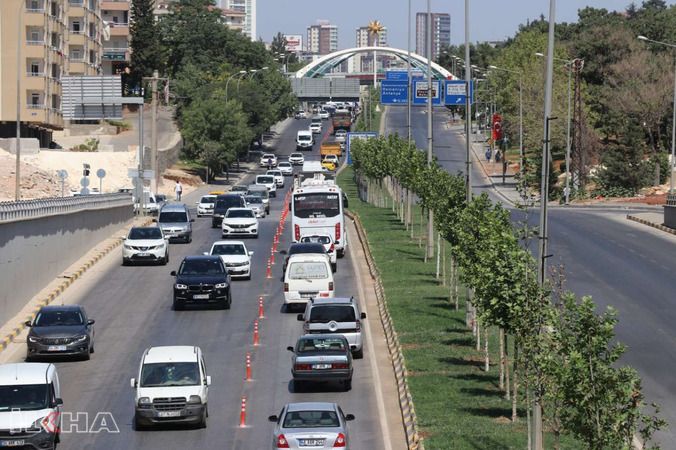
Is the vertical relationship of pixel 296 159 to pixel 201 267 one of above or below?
above

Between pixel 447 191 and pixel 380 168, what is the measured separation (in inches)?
1540

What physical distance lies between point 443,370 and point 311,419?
10.2 m

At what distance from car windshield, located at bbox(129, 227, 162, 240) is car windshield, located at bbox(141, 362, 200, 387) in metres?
28.9

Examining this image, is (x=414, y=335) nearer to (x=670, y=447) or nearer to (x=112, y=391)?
(x=112, y=391)

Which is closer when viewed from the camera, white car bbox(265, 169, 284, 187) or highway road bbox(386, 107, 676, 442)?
highway road bbox(386, 107, 676, 442)

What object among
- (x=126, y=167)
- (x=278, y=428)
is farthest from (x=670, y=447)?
(x=126, y=167)

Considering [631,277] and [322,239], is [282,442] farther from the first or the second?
[322,239]

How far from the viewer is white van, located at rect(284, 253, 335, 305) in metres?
44.8

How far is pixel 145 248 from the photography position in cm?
5650

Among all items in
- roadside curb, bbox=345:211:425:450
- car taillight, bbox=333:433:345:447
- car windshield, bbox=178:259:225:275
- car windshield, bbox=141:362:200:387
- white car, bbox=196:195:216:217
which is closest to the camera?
car taillight, bbox=333:433:345:447

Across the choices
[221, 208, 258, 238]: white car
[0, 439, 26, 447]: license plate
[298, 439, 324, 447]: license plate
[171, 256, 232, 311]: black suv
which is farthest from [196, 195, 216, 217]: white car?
[298, 439, 324, 447]: license plate

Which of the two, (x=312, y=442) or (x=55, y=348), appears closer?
(x=312, y=442)

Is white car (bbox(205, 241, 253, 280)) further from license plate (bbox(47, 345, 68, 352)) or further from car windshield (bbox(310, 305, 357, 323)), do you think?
license plate (bbox(47, 345, 68, 352))

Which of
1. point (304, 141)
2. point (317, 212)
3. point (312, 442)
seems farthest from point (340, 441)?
point (304, 141)
